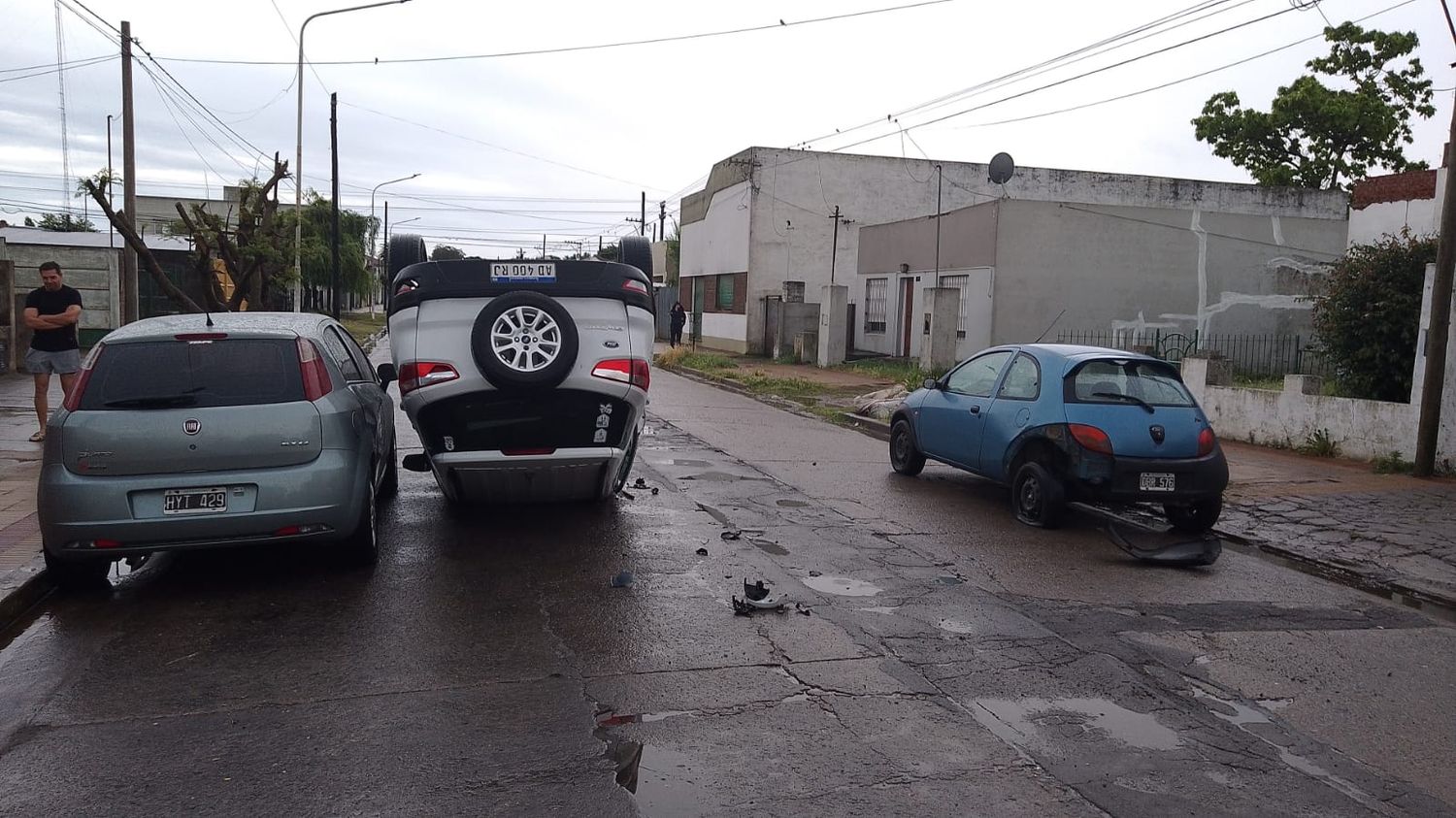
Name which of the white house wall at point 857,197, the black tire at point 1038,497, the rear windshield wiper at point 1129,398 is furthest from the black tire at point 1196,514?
the white house wall at point 857,197

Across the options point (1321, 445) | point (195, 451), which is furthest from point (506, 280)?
point (1321, 445)

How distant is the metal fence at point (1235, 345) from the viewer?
24.3 meters

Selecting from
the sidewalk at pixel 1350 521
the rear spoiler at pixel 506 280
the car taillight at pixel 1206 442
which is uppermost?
the rear spoiler at pixel 506 280

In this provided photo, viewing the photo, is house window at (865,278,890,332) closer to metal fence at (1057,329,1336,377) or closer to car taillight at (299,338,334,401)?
metal fence at (1057,329,1336,377)

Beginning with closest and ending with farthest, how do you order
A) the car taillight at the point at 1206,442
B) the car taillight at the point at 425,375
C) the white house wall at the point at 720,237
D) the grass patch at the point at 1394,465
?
the car taillight at the point at 425,375
the car taillight at the point at 1206,442
the grass patch at the point at 1394,465
the white house wall at the point at 720,237

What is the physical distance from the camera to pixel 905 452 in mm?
11625

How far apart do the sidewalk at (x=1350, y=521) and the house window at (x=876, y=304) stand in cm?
1809

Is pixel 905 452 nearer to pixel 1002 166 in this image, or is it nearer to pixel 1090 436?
pixel 1090 436

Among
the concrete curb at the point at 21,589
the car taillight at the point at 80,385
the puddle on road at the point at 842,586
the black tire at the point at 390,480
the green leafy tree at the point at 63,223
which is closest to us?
the concrete curb at the point at 21,589

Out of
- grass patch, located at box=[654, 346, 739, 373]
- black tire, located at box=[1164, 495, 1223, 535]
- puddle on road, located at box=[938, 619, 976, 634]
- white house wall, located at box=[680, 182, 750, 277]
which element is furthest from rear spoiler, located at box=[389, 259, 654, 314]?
white house wall, located at box=[680, 182, 750, 277]

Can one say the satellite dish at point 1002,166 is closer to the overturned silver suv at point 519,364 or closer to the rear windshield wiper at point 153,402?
the overturned silver suv at point 519,364

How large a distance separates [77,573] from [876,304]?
2664 cm

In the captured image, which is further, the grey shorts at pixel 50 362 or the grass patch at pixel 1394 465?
the grass patch at pixel 1394 465

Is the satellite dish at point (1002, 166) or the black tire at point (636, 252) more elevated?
the satellite dish at point (1002, 166)
